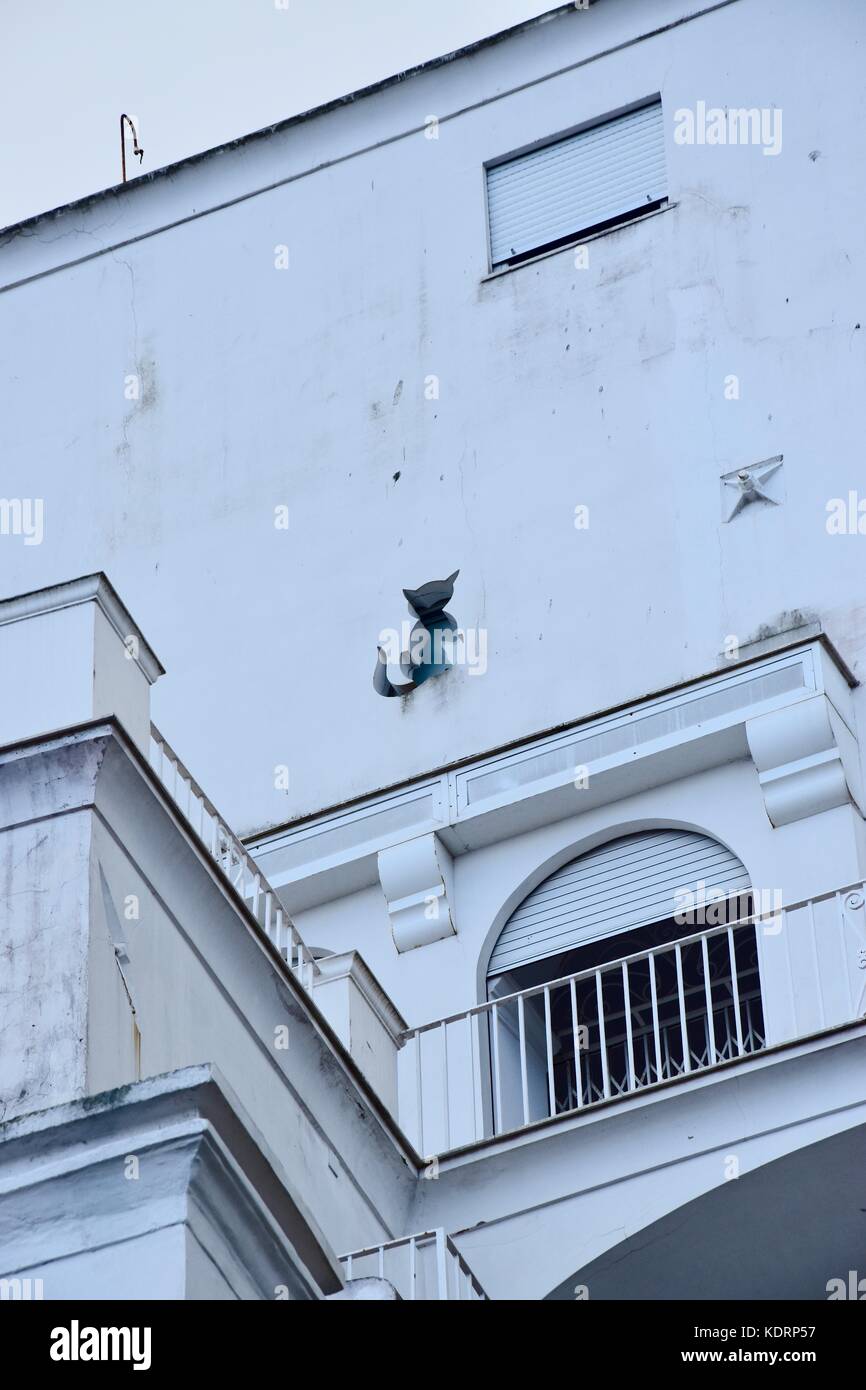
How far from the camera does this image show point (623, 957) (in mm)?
14078

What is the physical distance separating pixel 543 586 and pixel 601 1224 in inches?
178

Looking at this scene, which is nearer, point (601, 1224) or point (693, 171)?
point (601, 1224)

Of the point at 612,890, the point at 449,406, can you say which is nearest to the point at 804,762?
the point at 612,890

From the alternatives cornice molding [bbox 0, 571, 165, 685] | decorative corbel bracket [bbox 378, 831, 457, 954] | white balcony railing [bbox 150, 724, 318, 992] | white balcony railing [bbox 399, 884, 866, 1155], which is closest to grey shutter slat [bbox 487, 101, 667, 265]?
decorative corbel bracket [bbox 378, 831, 457, 954]

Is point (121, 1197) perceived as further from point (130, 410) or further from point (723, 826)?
point (130, 410)

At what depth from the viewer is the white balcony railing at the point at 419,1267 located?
10.7m

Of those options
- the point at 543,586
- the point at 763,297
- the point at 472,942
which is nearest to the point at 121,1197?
the point at 472,942

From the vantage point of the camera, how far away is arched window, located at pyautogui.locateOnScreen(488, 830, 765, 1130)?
1408 centimetres

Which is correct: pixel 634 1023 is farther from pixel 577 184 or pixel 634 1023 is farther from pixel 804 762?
pixel 577 184

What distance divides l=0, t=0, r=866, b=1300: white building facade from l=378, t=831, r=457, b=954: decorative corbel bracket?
0.09ft

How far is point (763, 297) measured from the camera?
1578cm

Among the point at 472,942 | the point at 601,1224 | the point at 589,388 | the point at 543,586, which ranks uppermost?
the point at 589,388

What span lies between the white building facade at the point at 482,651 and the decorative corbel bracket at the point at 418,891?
0.03 m

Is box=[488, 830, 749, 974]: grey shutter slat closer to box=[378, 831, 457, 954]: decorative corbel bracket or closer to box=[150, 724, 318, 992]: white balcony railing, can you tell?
box=[378, 831, 457, 954]: decorative corbel bracket
